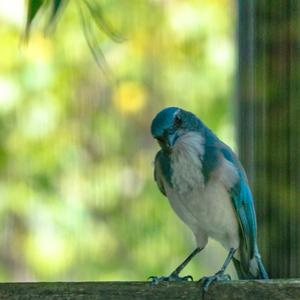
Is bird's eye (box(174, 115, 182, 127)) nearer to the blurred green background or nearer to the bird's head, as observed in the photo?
the bird's head

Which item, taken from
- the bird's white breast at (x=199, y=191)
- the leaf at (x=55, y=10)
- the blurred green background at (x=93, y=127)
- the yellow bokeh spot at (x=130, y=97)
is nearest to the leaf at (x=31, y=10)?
the leaf at (x=55, y=10)

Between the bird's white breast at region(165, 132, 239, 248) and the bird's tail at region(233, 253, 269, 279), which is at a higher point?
the bird's white breast at region(165, 132, 239, 248)

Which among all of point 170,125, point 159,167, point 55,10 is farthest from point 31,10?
point 159,167

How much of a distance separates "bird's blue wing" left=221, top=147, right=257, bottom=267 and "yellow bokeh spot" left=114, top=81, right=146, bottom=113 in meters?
2.71

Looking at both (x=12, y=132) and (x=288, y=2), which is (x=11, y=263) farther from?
(x=288, y=2)

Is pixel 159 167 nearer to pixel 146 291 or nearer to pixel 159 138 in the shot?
pixel 159 138

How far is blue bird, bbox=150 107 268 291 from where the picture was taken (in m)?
3.66

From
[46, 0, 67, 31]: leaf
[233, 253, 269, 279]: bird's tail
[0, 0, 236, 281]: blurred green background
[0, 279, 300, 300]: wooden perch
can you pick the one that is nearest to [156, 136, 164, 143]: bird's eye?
[233, 253, 269, 279]: bird's tail

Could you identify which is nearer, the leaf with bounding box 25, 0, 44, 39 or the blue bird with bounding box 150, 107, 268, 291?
the leaf with bounding box 25, 0, 44, 39

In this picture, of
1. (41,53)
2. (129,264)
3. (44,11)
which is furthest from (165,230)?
(44,11)

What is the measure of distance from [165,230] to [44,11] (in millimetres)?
3690

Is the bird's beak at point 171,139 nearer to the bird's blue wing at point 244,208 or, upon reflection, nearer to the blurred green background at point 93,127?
the bird's blue wing at point 244,208

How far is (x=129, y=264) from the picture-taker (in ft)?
20.9

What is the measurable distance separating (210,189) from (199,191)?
0.12ft
